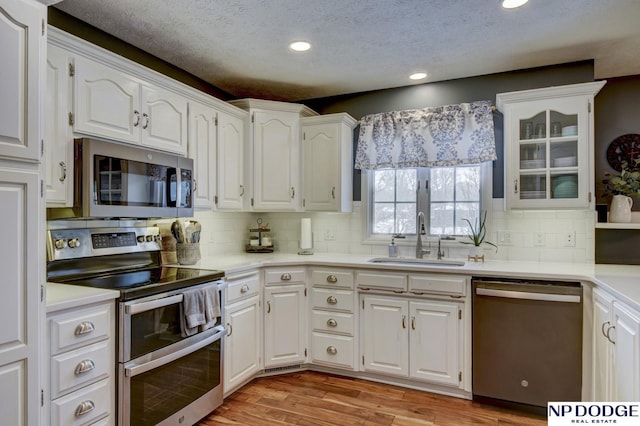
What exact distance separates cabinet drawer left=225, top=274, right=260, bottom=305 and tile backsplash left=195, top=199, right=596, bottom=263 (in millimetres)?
652

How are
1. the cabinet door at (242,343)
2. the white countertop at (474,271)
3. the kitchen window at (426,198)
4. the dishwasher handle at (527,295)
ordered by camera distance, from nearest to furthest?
1. the white countertop at (474,271)
2. the dishwasher handle at (527,295)
3. the cabinet door at (242,343)
4. the kitchen window at (426,198)

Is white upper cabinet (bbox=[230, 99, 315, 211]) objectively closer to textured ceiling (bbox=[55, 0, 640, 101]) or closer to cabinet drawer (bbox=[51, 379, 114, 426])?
textured ceiling (bbox=[55, 0, 640, 101])

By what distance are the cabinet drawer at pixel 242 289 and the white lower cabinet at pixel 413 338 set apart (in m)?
0.83

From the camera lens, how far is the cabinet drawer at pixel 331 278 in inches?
116

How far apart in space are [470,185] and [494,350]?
1373 millimetres

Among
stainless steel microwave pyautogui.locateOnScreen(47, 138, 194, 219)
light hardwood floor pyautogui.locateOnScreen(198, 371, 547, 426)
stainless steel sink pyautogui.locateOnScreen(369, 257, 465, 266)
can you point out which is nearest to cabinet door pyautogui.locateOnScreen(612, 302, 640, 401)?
light hardwood floor pyautogui.locateOnScreen(198, 371, 547, 426)

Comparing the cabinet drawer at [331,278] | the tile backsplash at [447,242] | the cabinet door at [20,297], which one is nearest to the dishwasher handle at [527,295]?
the tile backsplash at [447,242]

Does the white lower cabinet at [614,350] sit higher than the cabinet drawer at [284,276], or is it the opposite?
the cabinet drawer at [284,276]

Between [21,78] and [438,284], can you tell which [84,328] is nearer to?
[21,78]

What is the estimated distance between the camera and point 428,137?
325 cm

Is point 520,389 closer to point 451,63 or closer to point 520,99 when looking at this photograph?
point 520,99

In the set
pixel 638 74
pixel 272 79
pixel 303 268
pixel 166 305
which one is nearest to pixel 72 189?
pixel 166 305

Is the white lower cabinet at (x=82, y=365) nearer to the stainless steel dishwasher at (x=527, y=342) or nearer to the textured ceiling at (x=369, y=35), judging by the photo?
the textured ceiling at (x=369, y=35)

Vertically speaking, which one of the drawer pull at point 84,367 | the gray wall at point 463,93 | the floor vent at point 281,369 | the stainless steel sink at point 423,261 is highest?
the gray wall at point 463,93
